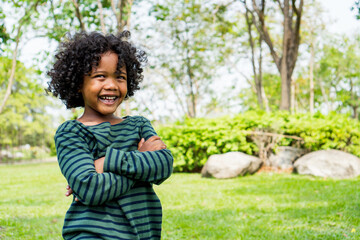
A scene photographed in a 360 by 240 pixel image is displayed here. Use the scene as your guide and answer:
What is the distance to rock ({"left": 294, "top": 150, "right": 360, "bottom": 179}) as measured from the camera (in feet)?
28.4

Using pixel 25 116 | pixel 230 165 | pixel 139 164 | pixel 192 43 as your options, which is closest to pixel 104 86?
pixel 139 164

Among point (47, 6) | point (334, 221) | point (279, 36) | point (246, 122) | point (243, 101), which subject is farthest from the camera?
point (243, 101)

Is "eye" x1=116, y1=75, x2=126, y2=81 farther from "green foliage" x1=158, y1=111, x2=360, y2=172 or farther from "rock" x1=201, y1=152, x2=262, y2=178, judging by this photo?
"green foliage" x1=158, y1=111, x2=360, y2=172

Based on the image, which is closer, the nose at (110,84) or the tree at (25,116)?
the nose at (110,84)

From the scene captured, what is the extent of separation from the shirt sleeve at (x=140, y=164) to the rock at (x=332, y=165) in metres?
7.87

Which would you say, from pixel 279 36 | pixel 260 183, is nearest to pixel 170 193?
pixel 260 183

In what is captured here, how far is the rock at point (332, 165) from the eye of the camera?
8.66 m

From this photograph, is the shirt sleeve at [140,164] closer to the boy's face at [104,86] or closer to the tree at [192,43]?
the boy's face at [104,86]

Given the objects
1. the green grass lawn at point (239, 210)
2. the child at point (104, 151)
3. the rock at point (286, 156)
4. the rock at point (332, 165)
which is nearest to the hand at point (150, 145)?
the child at point (104, 151)

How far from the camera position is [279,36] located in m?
26.7

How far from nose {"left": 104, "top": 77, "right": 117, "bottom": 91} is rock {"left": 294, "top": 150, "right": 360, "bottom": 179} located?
799 centimetres

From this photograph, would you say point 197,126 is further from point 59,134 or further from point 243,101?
point 243,101

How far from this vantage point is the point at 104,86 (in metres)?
1.81

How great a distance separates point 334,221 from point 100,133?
13.5 ft
